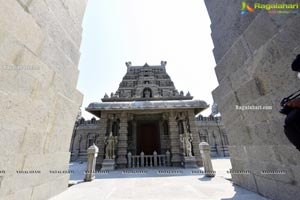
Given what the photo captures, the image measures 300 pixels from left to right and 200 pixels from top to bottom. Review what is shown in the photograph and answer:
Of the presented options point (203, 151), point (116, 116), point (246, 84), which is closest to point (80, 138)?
point (116, 116)

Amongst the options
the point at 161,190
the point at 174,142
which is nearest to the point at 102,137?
the point at 174,142

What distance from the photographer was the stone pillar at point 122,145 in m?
8.26

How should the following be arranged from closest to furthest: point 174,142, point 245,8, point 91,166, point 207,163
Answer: point 245,8 → point 91,166 → point 207,163 → point 174,142

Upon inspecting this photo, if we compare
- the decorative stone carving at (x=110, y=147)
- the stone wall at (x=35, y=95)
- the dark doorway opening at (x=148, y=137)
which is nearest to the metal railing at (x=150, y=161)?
the decorative stone carving at (x=110, y=147)

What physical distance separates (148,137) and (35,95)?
455 inches

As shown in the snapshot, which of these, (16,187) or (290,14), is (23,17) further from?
(290,14)

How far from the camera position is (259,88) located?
1.97m

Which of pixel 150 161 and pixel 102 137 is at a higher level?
pixel 102 137

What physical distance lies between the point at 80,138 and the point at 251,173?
22.2 m

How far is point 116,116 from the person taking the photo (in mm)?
9141

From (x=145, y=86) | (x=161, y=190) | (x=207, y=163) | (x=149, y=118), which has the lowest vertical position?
(x=161, y=190)

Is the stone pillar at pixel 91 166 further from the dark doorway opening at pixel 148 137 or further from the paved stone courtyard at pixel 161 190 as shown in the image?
the dark doorway opening at pixel 148 137

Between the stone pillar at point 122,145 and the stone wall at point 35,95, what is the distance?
21.2 feet

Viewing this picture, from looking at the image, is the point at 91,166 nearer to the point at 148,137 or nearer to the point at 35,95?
the point at 35,95
